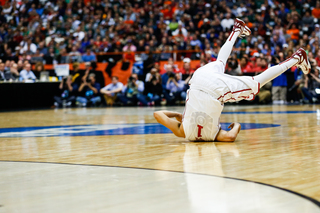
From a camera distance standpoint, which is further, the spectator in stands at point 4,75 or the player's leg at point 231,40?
the spectator in stands at point 4,75

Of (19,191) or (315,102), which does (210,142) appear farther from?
(315,102)

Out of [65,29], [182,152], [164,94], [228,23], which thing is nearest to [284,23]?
[228,23]

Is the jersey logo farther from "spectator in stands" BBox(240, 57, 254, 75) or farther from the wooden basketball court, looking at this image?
"spectator in stands" BBox(240, 57, 254, 75)

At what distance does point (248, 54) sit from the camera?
14336 millimetres

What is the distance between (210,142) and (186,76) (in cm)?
895

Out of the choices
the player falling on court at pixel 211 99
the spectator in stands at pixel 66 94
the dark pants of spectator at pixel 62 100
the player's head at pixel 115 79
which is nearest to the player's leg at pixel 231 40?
the player falling on court at pixel 211 99

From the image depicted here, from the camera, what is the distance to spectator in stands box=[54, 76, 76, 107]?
14672 mm

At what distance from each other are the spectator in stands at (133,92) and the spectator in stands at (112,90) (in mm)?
198

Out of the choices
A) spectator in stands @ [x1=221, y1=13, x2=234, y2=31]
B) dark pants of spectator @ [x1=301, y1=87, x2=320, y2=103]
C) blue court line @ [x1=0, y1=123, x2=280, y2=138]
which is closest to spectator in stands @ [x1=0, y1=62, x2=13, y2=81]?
spectator in stands @ [x1=221, y1=13, x2=234, y2=31]

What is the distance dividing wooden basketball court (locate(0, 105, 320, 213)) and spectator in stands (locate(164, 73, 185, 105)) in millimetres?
8029

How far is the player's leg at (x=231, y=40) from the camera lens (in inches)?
209

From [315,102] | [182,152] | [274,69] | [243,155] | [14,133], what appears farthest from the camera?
[315,102]

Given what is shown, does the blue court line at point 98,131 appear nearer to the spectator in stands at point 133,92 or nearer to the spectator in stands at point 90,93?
the spectator in stands at point 133,92

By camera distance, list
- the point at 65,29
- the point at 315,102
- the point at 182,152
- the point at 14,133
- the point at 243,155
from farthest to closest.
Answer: the point at 65,29
the point at 315,102
the point at 14,133
the point at 182,152
the point at 243,155
